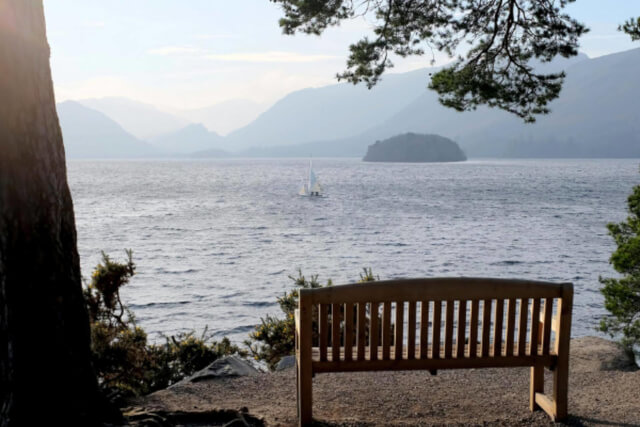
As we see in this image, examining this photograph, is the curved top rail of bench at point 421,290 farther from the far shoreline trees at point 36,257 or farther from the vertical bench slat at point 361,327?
the far shoreline trees at point 36,257

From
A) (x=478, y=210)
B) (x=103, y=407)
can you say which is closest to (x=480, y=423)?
(x=103, y=407)

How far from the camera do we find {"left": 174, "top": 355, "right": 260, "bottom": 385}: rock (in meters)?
5.94

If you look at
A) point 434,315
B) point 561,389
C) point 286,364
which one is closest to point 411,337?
point 434,315

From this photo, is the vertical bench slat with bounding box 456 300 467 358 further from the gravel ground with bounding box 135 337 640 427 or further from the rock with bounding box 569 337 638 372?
the rock with bounding box 569 337 638 372

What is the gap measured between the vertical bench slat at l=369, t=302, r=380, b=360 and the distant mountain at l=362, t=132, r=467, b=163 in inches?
7047

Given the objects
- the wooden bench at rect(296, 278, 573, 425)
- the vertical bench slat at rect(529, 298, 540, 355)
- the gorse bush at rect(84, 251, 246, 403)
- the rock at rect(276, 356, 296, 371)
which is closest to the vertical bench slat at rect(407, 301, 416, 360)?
the wooden bench at rect(296, 278, 573, 425)

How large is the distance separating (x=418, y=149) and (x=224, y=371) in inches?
7057

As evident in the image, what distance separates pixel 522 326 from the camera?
4.07 meters

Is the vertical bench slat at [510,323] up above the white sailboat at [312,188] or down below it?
above

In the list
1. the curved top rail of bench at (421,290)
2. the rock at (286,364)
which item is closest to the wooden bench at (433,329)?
the curved top rail of bench at (421,290)

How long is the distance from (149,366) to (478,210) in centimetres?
5056

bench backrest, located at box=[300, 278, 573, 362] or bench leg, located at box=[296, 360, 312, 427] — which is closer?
bench backrest, located at box=[300, 278, 573, 362]

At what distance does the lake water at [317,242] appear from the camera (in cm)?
2158

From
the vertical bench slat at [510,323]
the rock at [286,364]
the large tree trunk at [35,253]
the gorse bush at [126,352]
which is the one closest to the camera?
the large tree trunk at [35,253]
